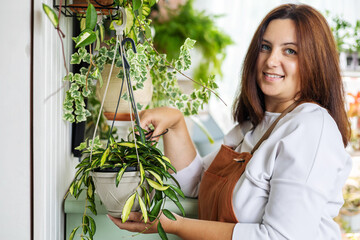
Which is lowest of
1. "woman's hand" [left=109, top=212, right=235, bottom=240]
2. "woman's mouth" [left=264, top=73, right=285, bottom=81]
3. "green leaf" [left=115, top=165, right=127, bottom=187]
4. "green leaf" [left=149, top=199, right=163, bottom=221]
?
"woman's hand" [left=109, top=212, right=235, bottom=240]

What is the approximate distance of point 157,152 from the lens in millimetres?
858

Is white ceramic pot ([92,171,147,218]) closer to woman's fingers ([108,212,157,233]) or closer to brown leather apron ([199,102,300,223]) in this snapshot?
woman's fingers ([108,212,157,233])

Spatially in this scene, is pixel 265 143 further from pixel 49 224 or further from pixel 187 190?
pixel 49 224

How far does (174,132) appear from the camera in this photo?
3.97ft

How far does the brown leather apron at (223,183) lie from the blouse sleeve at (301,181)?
8cm

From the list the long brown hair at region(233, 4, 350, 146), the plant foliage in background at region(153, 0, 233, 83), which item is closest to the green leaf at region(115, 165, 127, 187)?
the long brown hair at region(233, 4, 350, 146)

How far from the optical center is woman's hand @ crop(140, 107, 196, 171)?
1092 millimetres

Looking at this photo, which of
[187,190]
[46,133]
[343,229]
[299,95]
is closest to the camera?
[46,133]

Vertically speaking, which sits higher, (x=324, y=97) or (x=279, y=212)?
(x=324, y=97)

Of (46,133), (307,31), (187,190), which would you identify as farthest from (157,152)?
(307,31)

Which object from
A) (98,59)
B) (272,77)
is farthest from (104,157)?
(272,77)

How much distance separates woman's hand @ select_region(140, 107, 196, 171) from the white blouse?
295 mm

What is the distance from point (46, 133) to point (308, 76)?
68 centimetres

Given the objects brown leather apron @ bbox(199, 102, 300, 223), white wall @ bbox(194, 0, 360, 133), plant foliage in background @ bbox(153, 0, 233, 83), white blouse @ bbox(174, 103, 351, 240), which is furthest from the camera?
white wall @ bbox(194, 0, 360, 133)
